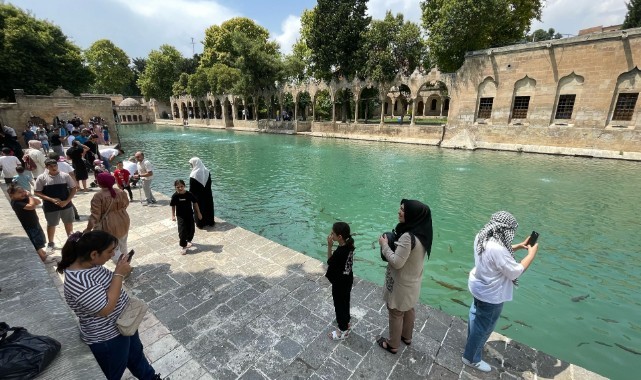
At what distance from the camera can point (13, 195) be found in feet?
16.0

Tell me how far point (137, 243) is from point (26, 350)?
4.43m

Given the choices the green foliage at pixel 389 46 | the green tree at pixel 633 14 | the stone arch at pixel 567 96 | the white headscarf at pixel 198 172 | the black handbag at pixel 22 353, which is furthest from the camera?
the green tree at pixel 633 14

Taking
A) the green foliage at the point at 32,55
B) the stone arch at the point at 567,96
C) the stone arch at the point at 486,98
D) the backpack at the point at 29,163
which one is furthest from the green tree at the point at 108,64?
the stone arch at the point at 567,96

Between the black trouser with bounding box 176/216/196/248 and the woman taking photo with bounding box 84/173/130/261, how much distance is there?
3.31ft

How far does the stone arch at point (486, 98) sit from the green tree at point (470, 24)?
134 inches

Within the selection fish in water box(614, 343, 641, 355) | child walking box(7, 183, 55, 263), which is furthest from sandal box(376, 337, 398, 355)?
child walking box(7, 183, 55, 263)

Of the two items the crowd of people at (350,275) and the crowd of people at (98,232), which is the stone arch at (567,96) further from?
the crowd of people at (98,232)

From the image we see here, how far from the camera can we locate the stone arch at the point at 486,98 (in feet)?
71.7

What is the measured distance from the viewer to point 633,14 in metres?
35.1

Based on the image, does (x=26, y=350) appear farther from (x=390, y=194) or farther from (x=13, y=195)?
(x=390, y=194)

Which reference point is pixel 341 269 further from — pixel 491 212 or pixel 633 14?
pixel 633 14

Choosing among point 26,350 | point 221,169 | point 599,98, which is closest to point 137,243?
point 26,350

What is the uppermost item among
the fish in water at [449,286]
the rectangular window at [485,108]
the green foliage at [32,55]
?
the green foliage at [32,55]

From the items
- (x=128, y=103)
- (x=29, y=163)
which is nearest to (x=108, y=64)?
(x=128, y=103)
